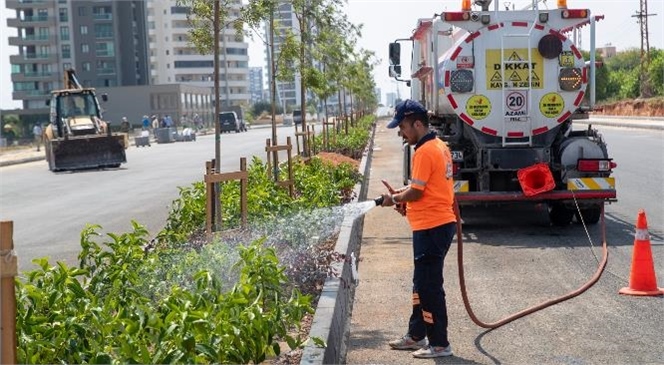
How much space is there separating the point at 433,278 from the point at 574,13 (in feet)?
23.0

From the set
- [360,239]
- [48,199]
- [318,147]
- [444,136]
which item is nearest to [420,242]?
[360,239]

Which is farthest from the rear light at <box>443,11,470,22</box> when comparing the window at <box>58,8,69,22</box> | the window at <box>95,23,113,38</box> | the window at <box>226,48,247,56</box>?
the window at <box>226,48,247,56</box>

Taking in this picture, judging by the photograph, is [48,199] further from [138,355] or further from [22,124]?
[22,124]

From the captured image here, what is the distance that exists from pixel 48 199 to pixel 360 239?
987 centimetres

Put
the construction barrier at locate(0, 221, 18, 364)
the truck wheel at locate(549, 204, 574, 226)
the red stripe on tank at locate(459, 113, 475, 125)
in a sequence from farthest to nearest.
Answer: the truck wheel at locate(549, 204, 574, 226)
the red stripe on tank at locate(459, 113, 475, 125)
the construction barrier at locate(0, 221, 18, 364)

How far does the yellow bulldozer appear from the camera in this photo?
30.2 meters

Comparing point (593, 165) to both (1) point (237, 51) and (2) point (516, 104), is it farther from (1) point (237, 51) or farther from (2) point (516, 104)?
(1) point (237, 51)

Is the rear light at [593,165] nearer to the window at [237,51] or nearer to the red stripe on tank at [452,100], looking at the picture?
the red stripe on tank at [452,100]

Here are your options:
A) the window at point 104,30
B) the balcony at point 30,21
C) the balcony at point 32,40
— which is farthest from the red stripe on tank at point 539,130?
the window at point 104,30

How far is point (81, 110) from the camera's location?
3391 cm

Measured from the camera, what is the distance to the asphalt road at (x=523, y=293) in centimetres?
664

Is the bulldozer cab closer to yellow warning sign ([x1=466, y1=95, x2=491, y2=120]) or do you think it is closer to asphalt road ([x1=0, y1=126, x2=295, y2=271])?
asphalt road ([x1=0, y1=126, x2=295, y2=271])

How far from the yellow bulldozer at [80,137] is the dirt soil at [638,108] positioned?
37478 millimetres

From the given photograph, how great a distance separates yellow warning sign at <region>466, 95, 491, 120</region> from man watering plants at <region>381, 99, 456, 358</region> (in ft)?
19.7
